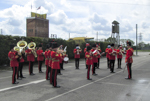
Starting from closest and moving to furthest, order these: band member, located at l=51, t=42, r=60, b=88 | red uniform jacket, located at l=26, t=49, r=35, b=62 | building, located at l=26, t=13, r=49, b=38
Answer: band member, located at l=51, t=42, r=60, b=88 < red uniform jacket, located at l=26, t=49, r=35, b=62 < building, located at l=26, t=13, r=49, b=38

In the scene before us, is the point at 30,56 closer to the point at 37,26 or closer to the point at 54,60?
the point at 54,60

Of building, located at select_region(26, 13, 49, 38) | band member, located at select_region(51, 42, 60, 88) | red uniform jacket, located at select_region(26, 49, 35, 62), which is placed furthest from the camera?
building, located at select_region(26, 13, 49, 38)

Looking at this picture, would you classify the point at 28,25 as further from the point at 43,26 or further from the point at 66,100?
the point at 66,100

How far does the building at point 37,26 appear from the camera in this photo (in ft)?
197

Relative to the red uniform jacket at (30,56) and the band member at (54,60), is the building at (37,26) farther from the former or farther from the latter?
the band member at (54,60)

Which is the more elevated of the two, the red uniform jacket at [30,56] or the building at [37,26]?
the building at [37,26]

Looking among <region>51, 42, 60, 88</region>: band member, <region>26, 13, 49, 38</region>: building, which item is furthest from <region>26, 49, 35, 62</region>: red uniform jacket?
<region>26, 13, 49, 38</region>: building

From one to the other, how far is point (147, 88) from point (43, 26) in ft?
192

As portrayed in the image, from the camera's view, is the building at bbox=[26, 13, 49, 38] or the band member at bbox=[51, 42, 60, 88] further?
the building at bbox=[26, 13, 49, 38]

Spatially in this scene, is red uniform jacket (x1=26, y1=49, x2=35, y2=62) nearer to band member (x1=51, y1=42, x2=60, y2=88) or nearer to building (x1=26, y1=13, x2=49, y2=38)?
band member (x1=51, y1=42, x2=60, y2=88)

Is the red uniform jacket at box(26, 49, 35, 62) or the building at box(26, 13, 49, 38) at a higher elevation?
the building at box(26, 13, 49, 38)

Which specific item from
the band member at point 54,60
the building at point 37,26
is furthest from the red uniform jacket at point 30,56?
the building at point 37,26

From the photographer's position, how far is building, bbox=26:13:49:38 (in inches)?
2362

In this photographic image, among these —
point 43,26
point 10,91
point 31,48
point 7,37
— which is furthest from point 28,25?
point 10,91
